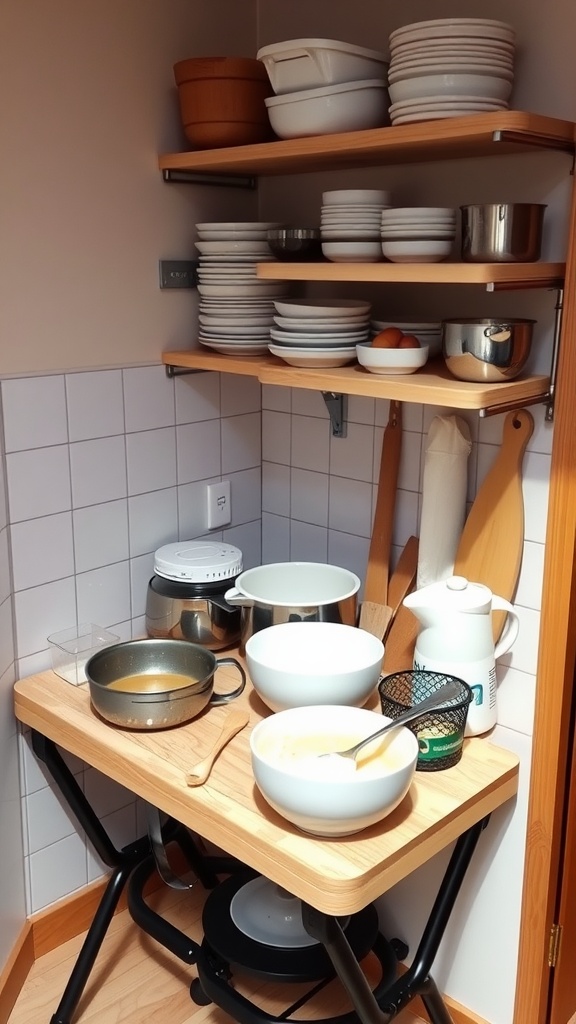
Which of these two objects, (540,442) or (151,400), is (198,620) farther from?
(540,442)

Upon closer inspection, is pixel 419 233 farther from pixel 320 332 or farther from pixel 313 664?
pixel 313 664

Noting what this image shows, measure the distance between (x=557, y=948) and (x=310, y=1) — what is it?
1.82 metres

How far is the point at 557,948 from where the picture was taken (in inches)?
67.3

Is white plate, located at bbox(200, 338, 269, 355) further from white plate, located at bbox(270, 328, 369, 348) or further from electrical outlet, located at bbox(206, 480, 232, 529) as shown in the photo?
electrical outlet, located at bbox(206, 480, 232, 529)

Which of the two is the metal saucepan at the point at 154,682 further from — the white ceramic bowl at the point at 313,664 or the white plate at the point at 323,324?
the white plate at the point at 323,324

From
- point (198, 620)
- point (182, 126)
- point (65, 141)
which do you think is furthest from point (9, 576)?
point (182, 126)

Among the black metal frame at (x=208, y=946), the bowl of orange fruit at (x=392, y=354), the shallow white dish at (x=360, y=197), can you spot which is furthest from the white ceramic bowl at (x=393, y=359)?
the black metal frame at (x=208, y=946)

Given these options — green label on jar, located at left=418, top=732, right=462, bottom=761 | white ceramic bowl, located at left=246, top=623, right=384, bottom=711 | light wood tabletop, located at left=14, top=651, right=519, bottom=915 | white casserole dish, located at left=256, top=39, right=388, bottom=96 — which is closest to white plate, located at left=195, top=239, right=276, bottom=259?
white casserole dish, located at left=256, top=39, right=388, bottom=96

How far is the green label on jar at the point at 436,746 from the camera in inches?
57.8

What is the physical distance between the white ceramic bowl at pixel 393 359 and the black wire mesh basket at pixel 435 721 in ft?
1.63

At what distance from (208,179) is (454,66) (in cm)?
68

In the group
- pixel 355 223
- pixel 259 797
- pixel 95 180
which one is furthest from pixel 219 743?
pixel 95 180

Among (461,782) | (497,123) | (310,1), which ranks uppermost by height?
(310,1)

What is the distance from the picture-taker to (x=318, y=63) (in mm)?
1488
